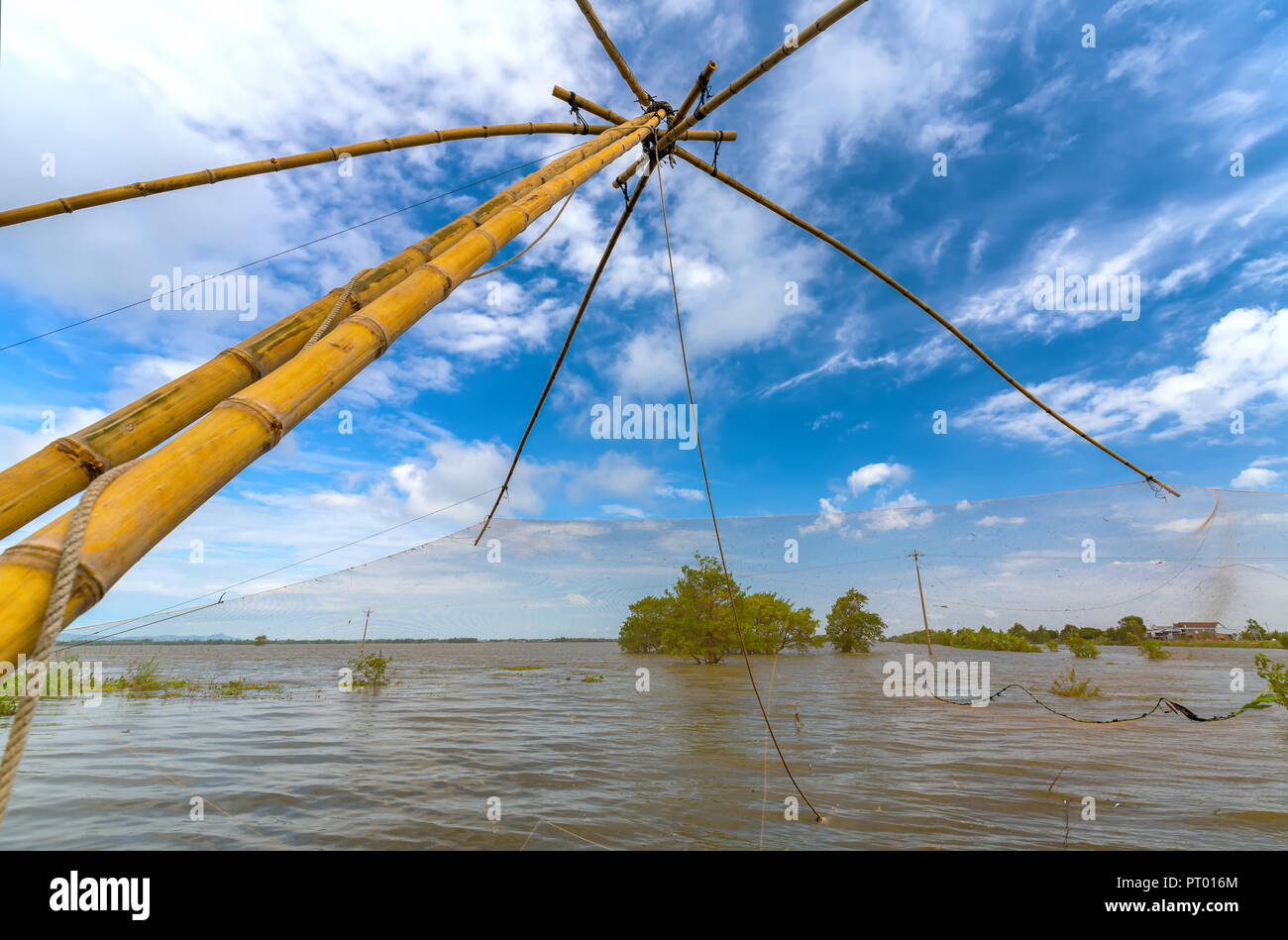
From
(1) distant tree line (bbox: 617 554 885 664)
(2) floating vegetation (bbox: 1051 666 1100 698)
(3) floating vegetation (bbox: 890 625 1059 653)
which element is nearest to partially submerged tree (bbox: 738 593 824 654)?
(1) distant tree line (bbox: 617 554 885 664)

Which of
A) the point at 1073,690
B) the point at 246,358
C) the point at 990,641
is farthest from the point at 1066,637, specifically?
the point at 246,358

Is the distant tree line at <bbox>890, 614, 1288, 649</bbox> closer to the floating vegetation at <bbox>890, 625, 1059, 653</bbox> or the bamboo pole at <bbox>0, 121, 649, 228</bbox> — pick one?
the floating vegetation at <bbox>890, 625, 1059, 653</bbox>

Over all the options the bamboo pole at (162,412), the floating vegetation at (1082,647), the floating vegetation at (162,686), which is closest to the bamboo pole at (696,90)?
the bamboo pole at (162,412)

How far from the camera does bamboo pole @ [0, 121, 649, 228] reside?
3068 millimetres

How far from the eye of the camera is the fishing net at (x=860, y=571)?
8078 mm

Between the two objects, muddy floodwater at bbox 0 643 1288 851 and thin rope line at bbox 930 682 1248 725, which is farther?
thin rope line at bbox 930 682 1248 725

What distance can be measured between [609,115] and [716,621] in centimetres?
2066

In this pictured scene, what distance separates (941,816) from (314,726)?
8.38 meters

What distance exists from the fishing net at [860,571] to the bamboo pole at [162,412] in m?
5.81

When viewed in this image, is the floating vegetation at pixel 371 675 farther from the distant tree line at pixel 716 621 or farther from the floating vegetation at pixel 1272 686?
the floating vegetation at pixel 1272 686

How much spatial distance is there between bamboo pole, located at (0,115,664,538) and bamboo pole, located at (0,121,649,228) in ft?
Result: 6.10

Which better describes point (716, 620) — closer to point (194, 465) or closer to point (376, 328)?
point (376, 328)
